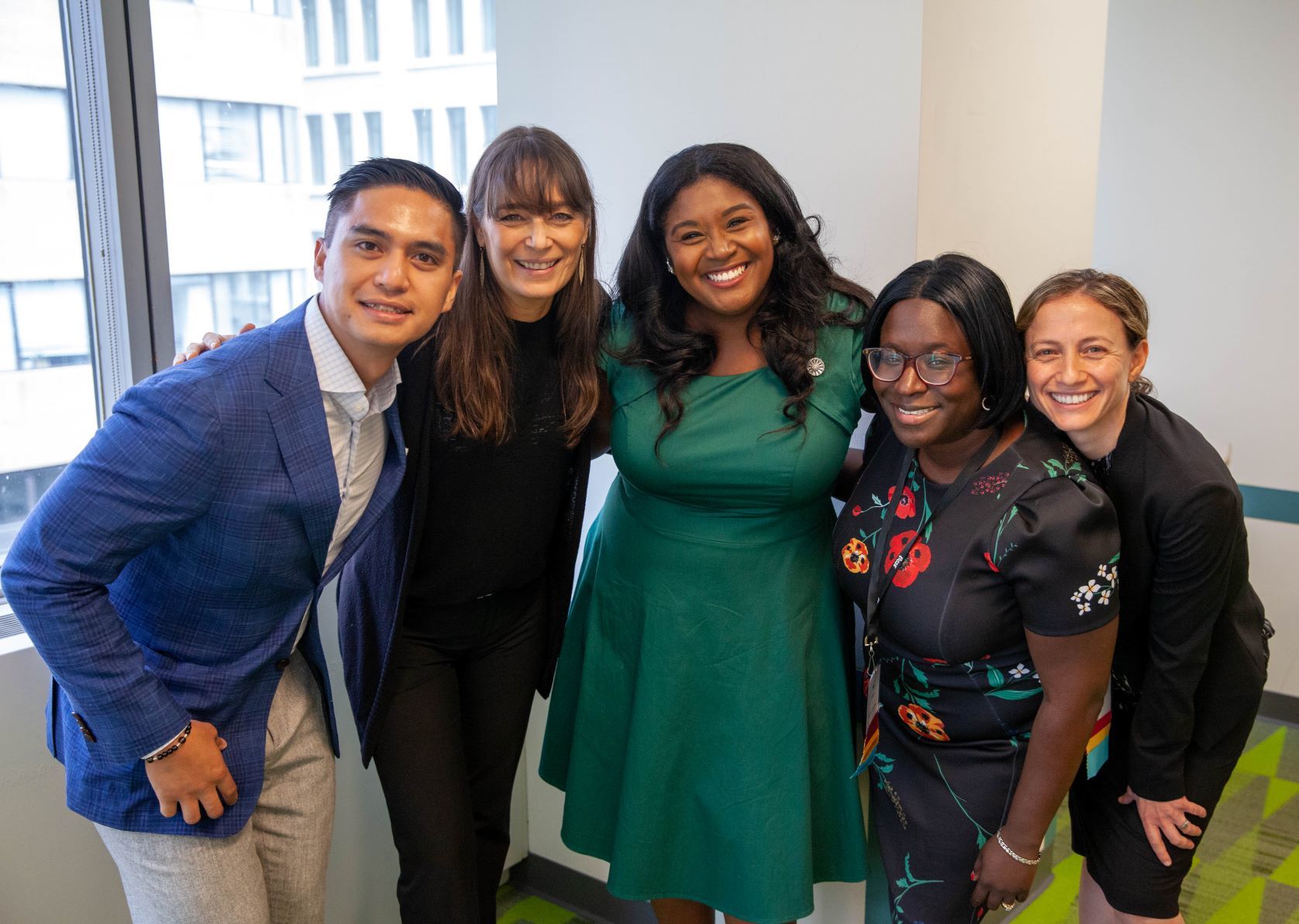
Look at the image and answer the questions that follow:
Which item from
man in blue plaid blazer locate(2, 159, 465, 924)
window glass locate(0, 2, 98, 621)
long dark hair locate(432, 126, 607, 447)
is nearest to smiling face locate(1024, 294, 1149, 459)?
long dark hair locate(432, 126, 607, 447)

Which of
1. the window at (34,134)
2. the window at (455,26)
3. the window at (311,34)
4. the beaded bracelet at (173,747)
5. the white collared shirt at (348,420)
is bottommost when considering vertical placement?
the beaded bracelet at (173,747)

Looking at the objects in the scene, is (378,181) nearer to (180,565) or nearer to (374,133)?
(180,565)

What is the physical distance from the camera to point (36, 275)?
204cm

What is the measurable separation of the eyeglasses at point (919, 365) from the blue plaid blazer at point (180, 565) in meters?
0.84

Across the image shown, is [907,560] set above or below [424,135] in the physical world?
below

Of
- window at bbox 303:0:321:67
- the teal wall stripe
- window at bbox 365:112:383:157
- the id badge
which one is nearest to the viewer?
the id badge

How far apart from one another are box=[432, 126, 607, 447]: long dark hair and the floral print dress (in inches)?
21.7

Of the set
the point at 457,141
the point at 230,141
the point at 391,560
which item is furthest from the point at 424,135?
the point at 391,560

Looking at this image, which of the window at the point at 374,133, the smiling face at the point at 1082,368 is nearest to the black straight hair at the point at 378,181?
the smiling face at the point at 1082,368

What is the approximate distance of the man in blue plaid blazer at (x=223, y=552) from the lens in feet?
4.41

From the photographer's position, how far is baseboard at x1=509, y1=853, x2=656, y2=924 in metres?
2.70

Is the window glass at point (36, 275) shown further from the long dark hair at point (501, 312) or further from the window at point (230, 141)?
the long dark hair at point (501, 312)

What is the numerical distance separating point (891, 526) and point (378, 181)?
956 mm

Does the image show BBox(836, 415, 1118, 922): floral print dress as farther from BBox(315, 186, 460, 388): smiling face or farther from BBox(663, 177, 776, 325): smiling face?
BBox(315, 186, 460, 388): smiling face
